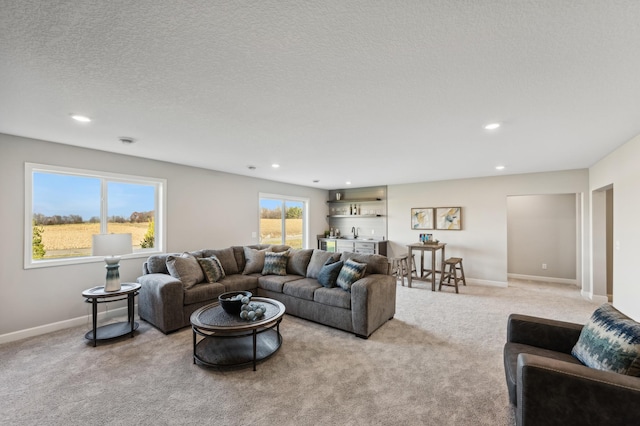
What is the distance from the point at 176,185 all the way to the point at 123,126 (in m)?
2.01

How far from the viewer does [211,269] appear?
4.14 metres

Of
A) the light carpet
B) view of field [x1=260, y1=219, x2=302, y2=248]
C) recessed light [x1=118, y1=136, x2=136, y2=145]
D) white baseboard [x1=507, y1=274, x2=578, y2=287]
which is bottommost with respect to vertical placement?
white baseboard [x1=507, y1=274, x2=578, y2=287]

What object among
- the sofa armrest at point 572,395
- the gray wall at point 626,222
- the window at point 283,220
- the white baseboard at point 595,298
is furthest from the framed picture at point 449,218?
Result: the sofa armrest at point 572,395

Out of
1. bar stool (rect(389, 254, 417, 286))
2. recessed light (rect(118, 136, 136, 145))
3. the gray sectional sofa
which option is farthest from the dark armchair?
bar stool (rect(389, 254, 417, 286))

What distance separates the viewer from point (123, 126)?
9.46 feet

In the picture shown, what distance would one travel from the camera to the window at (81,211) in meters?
3.48

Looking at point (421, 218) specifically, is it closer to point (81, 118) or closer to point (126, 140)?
point (126, 140)

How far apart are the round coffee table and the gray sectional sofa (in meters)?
0.65

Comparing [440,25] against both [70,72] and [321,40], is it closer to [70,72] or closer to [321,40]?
[321,40]

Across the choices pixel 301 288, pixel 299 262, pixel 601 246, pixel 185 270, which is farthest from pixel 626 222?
pixel 185 270

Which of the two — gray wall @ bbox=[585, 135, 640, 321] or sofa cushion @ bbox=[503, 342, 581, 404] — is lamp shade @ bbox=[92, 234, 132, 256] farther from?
gray wall @ bbox=[585, 135, 640, 321]

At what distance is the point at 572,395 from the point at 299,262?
12.0 feet

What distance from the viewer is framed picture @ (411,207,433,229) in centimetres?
680

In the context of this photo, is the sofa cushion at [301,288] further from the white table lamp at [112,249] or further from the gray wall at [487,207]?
the gray wall at [487,207]
